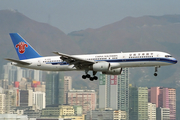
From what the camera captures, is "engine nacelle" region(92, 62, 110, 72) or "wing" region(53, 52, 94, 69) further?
"wing" region(53, 52, 94, 69)

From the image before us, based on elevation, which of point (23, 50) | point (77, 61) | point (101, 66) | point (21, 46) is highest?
point (21, 46)

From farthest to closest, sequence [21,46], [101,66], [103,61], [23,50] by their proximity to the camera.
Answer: [21,46] → [23,50] → [103,61] → [101,66]

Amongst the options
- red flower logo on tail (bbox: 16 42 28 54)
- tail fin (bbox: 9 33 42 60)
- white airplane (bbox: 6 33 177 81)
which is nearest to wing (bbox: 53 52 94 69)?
white airplane (bbox: 6 33 177 81)

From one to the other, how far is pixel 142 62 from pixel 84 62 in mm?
9666

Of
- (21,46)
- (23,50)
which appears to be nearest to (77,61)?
(23,50)

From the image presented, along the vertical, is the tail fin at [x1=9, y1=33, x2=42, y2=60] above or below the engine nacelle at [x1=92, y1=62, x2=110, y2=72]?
above

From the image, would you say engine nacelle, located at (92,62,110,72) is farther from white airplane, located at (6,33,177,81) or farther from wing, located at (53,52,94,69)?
wing, located at (53,52,94,69)

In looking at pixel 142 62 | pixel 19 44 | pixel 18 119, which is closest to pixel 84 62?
pixel 142 62

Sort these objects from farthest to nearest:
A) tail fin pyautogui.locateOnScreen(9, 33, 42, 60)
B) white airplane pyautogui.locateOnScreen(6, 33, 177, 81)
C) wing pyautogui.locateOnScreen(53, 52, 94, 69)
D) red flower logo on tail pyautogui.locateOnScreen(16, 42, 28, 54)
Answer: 1. red flower logo on tail pyautogui.locateOnScreen(16, 42, 28, 54)
2. tail fin pyautogui.locateOnScreen(9, 33, 42, 60)
3. wing pyautogui.locateOnScreen(53, 52, 94, 69)
4. white airplane pyautogui.locateOnScreen(6, 33, 177, 81)

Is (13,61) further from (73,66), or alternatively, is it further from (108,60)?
(108,60)

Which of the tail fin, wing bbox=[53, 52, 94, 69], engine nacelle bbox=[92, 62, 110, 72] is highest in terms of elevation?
the tail fin

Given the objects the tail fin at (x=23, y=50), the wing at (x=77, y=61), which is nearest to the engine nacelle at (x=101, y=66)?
the wing at (x=77, y=61)

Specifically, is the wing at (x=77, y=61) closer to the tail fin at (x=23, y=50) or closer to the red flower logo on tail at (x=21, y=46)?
the tail fin at (x=23, y=50)

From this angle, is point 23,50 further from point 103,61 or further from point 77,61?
point 103,61
